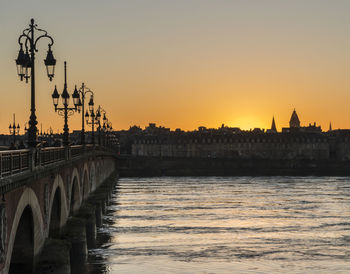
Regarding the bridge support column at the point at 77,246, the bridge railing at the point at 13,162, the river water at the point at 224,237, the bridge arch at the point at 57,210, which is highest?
the bridge railing at the point at 13,162

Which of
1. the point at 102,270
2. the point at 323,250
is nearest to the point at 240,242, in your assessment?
the point at 323,250

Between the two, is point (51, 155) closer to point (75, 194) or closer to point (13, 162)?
point (13, 162)

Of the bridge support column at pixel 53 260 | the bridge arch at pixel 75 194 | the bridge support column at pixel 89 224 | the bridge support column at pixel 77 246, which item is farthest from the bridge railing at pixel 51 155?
the bridge support column at pixel 89 224

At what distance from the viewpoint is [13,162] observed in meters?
19.5

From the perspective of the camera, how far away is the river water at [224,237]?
38875 mm

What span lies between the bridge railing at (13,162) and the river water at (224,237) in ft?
54.6

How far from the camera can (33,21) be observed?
2478cm

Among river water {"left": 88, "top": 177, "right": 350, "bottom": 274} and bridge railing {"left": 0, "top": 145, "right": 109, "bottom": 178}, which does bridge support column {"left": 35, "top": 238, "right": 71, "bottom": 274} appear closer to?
bridge railing {"left": 0, "top": 145, "right": 109, "bottom": 178}

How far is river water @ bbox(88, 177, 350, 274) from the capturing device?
38875mm

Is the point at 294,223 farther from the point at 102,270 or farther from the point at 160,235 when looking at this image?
the point at 102,270

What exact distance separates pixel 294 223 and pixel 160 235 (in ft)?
43.9

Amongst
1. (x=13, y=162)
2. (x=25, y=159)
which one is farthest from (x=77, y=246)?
(x=13, y=162)

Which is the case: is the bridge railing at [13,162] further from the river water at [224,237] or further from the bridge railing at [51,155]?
the river water at [224,237]

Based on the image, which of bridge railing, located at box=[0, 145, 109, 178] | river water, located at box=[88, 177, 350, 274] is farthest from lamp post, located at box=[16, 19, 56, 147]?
river water, located at box=[88, 177, 350, 274]
